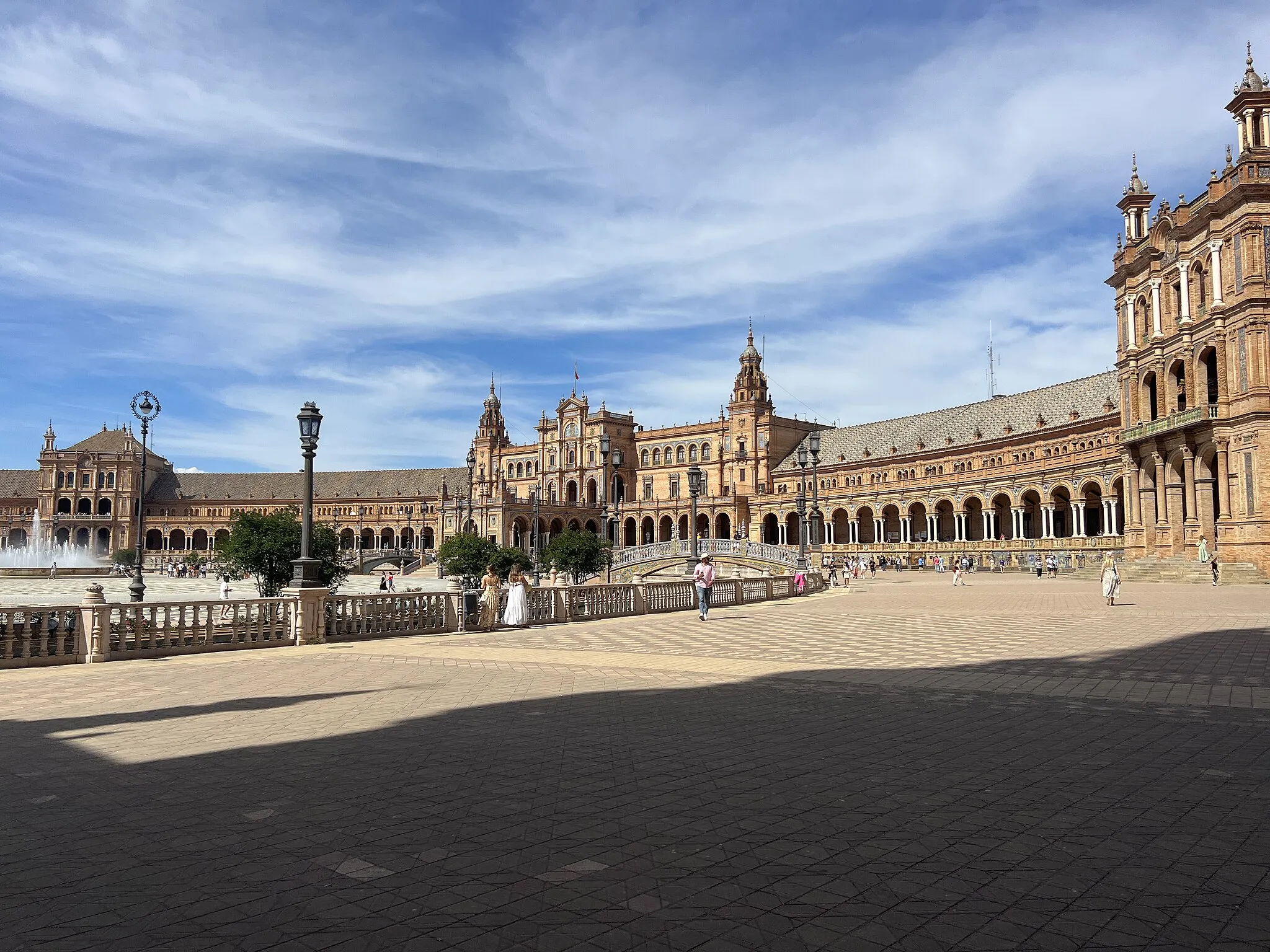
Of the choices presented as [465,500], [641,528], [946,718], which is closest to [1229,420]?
[946,718]

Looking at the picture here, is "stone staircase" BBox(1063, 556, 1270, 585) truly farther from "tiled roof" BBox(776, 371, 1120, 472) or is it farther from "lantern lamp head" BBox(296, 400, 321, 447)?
"lantern lamp head" BBox(296, 400, 321, 447)

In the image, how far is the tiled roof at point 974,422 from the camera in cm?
6750

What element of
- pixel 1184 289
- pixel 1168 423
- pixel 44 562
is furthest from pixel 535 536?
pixel 44 562

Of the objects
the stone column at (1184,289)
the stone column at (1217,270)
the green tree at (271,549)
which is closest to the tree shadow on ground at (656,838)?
the green tree at (271,549)

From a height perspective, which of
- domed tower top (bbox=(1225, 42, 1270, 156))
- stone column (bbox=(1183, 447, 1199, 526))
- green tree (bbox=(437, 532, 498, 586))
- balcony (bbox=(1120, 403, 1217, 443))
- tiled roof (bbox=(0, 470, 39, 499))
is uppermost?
domed tower top (bbox=(1225, 42, 1270, 156))

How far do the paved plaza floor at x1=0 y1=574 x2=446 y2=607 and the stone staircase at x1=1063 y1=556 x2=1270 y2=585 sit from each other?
118 ft

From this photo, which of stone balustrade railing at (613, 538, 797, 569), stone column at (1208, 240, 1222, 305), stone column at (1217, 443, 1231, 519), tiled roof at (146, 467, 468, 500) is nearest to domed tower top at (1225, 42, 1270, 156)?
stone column at (1208, 240, 1222, 305)

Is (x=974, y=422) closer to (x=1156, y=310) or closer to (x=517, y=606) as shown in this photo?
(x=1156, y=310)

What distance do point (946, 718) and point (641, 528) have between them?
9429cm

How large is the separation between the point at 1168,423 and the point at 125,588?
5983 cm

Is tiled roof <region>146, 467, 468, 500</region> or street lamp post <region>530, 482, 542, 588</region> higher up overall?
tiled roof <region>146, 467, 468, 500</region>

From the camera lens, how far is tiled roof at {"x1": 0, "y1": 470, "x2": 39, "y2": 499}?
132 metres

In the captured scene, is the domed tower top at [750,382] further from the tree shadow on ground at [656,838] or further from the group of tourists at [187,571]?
the tree shadow on ground at [656,838]

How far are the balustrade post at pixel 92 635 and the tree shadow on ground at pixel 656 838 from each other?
5.72 metres
